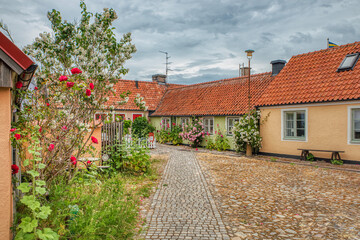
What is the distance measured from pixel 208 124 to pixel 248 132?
16.8 ft

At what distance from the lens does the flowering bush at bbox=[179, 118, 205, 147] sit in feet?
63.7

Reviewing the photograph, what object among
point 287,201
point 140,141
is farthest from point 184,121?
point 287,201

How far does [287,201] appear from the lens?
22.8ft

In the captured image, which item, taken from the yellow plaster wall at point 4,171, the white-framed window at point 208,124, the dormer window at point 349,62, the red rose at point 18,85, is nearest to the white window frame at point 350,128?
the dormer window at point 349,62

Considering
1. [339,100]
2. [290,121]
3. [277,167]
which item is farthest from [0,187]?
[290,121]

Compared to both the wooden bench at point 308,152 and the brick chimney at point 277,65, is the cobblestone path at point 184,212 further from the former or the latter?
the brick chimney at point 277,65

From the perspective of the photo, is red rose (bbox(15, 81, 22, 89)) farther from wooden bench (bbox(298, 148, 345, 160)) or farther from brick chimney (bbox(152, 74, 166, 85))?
brick chimney (bbox(152, 74, 166, 85))

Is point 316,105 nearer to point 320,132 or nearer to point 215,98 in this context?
point 320,132

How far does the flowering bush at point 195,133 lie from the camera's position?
765 inches

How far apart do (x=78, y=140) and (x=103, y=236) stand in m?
2.18

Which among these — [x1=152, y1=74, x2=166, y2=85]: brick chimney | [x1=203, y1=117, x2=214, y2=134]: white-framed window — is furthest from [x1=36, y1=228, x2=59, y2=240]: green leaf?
[x1=152, y1=74, x2=166, y2=85]: brick chimney

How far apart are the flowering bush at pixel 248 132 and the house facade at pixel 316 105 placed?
1.65ft

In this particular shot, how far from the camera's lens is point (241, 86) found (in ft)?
64.7

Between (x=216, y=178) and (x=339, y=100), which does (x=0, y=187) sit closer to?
(x=216, y=178)
